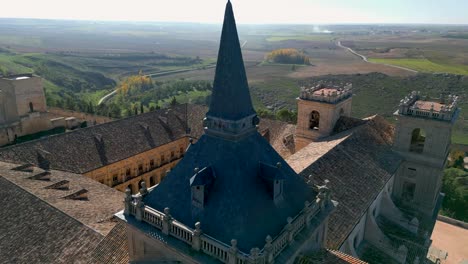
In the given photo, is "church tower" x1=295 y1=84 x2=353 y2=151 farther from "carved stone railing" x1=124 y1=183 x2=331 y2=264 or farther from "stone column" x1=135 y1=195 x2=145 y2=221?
"stone column" x1=135 y1=195 x2=145 y2=221

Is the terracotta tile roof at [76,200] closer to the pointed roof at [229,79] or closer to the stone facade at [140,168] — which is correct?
the stone facade at [140,168]

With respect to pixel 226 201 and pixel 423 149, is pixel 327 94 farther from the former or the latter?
pixel 226 201

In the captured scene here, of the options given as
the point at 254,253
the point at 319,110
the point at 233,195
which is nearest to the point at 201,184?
the point at 233,195

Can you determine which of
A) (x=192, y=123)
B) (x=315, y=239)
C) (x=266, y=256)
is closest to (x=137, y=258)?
(x=266, y=256)

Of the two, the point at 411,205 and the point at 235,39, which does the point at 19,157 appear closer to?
the point at 235,39

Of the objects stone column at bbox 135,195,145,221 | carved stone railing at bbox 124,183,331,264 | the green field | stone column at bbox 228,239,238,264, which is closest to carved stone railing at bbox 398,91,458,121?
carved stone railing at bbox 124,183,331,264

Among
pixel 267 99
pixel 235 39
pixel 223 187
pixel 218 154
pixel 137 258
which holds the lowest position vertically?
pixel 267 99
